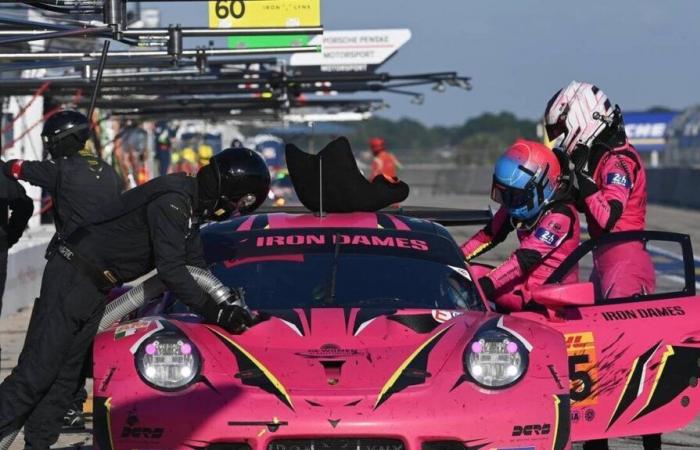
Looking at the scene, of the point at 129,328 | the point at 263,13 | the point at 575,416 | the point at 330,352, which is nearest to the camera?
the point at 330,352

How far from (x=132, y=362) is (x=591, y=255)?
8.60 feet

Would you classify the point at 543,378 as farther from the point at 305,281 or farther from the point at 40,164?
the point at 40,164

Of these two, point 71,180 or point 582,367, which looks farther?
point 71,180

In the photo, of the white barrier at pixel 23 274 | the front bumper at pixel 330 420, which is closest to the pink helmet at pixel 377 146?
the white barrier at pixel 23 274

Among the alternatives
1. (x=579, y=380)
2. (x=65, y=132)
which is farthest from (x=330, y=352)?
(x=65, y=132)

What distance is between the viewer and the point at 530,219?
7938 millimetres

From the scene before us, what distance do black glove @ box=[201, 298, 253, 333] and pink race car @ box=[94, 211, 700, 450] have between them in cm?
5

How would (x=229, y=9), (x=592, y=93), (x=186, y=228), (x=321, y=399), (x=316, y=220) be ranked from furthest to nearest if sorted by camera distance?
(x=229, y=9) < (x=592, y=93) < (x=316, y=220) < (x=186, y=228) < (x=321, y=399)

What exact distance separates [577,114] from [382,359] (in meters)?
2.64

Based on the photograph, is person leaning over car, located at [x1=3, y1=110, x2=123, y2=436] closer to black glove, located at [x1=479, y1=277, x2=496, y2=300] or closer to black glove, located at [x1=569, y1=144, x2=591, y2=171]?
black glove, located at [x1=479, y1=277, x2=496, y2=300]

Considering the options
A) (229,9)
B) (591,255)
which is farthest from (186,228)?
(229,9)

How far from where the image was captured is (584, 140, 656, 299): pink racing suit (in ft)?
25.3

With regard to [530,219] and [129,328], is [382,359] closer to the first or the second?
[129,328]

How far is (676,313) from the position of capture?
23.4ft
